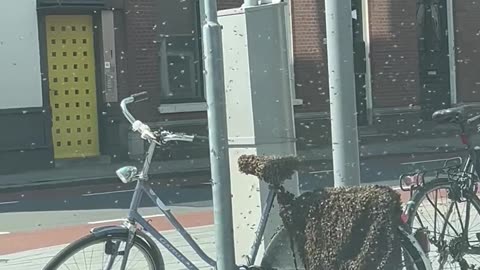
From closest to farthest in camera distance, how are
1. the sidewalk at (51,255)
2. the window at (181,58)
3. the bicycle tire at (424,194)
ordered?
the bicycle tire at (424,194) < the sidewalk at (51,255) < the window at (181,58)

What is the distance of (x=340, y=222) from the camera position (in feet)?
11.2

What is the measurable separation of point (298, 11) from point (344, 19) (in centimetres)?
1247

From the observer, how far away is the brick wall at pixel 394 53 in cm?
1702

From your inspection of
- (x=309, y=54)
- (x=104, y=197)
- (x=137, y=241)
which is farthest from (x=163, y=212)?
(x=309, y=54)

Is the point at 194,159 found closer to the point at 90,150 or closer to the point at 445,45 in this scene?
the point at 90,150

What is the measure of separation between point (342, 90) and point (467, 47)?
15.2 meters

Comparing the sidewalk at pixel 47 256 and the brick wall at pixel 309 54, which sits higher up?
the brick wall at pixel 309 54

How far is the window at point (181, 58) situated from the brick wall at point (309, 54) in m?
2.16

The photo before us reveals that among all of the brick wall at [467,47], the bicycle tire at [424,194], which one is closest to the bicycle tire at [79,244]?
the bicycle tire at [424,194]

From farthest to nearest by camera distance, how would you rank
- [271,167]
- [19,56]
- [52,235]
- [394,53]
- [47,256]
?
1. [394,53]
2. [19,56]
3. [52,235]
4. [47,256]
5. [271,167]

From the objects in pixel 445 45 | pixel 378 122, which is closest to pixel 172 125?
pixel 378 122

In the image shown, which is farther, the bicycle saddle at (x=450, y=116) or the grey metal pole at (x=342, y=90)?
the bicycle saddle at (x=450, y=116)

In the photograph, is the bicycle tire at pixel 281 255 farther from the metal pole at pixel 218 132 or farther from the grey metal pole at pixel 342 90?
the grey metal pole at pixel 342 90

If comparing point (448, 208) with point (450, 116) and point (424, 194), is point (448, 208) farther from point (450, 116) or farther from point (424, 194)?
point (450, 116)
